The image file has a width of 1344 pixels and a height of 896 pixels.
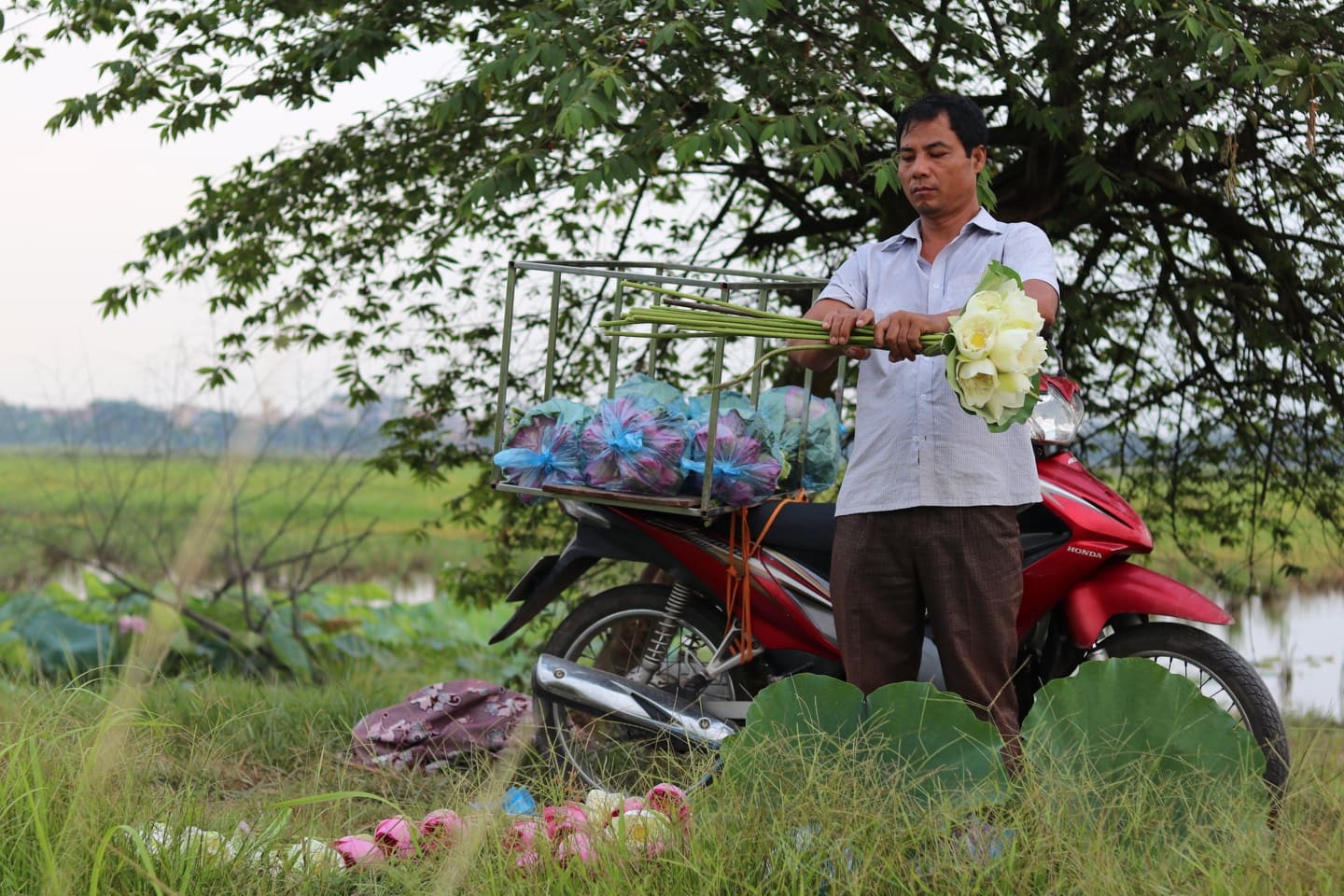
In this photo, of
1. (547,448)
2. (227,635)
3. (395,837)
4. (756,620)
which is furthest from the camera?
(227,635)

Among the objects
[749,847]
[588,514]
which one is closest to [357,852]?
[749,847]

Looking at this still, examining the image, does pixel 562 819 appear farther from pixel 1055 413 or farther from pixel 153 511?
pixel 153 511

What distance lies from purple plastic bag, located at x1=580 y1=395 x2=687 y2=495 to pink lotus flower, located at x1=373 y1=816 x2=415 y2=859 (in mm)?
900

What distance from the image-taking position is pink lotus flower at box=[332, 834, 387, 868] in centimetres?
256

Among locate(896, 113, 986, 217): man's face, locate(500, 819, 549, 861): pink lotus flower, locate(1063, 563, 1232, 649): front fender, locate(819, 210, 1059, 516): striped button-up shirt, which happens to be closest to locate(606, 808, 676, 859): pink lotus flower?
locate(500, 819, 549, 861): pink lotus flower

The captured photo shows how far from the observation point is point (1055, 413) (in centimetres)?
310

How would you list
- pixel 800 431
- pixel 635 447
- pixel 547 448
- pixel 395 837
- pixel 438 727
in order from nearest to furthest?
1. pixel 395 837
2. pixel 635 447
3. pixel 547 448
4. pixel 800 431
5. pixel 438 727

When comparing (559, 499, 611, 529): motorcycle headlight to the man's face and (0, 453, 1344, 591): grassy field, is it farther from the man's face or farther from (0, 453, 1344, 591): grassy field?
(0, 453, 1344, 591): grassy field

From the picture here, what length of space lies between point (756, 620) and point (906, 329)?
1231 millimetres

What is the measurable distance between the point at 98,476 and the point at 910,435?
6.12 metres

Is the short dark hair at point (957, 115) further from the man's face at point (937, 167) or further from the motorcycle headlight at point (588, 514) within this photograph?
the motorcycle headlight at point (588, 514)

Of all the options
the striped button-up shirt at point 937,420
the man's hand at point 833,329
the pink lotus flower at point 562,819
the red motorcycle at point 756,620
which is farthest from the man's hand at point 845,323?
the pink lotus flower at point 562,819

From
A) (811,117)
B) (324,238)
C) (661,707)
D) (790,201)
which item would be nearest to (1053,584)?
(661,707)

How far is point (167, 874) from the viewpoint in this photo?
2.29 metres
